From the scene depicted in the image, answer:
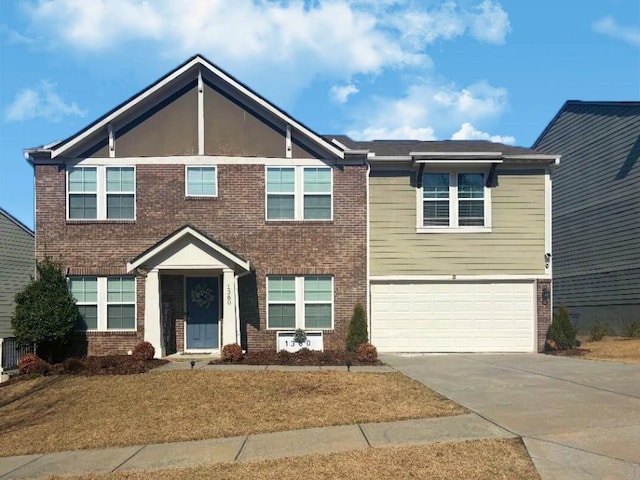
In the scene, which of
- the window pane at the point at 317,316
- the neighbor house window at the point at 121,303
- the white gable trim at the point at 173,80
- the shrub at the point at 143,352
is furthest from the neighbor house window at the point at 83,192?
the window pane at the point at 317,316

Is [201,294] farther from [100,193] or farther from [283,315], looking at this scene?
[100,193]

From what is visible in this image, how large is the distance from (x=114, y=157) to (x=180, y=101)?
95.6 inches

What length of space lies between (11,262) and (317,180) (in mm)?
16086

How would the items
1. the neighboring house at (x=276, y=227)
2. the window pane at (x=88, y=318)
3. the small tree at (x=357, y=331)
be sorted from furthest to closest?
1. the neighboring house at (x=276, y=227)
2. the window pane at (x=88, y=318)
3. the small tree at (x=357, y=331)

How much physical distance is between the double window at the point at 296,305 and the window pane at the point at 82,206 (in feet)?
17.3

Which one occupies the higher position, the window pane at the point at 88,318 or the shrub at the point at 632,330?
the window pane at the point at 88,318

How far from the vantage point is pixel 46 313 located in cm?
1562

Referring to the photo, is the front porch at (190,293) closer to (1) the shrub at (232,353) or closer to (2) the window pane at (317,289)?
(1) the shrub at (232,353)

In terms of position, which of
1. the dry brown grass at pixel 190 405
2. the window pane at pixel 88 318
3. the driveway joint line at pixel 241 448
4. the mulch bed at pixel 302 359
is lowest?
the mulch bed at pixel 302 359

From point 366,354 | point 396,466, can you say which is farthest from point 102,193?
point 396,466

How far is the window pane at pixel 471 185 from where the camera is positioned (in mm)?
18016

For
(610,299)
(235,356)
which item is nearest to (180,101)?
(235,356)

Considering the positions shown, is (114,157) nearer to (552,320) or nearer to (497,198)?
(497,198)

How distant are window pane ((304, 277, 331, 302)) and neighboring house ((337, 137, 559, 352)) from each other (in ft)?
4.47
